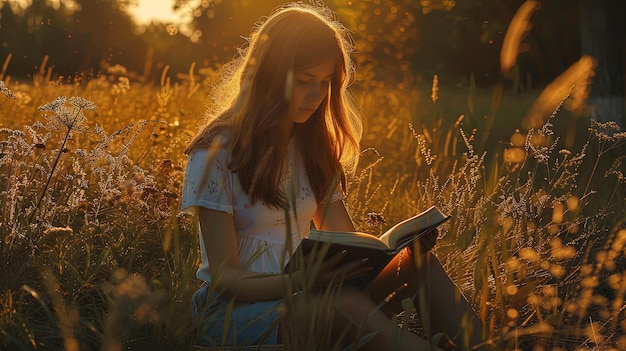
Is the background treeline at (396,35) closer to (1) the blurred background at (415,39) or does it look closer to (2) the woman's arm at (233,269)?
(1) the blurred background at (415,39)

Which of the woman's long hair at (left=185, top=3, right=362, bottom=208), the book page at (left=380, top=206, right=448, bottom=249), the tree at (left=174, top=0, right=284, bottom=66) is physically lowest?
the tree at (left=174, top=0, right=284, bottom=66)

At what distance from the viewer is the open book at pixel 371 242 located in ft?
6.99

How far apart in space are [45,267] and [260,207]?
0.73 m

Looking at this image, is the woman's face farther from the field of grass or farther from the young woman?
the field of grass

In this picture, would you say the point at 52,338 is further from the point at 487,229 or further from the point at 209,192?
the point at 487,229

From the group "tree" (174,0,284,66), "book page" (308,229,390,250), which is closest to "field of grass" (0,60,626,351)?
"book page" (308,229,390,250)

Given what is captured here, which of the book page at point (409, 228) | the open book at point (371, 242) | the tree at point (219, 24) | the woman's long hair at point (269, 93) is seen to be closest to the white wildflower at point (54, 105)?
the woman's long hair at point (269, 93)

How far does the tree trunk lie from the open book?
7386 millimetres

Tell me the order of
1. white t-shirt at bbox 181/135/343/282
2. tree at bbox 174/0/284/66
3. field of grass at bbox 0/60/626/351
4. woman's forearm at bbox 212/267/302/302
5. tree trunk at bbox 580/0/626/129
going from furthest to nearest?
tree at bbox 174/0/284/66 < tree trunk at bbox 580/0/626/129 < white t-shirt at bbox 181/135/343/282 < woman's forearm at bbox 212/267/302/302 < field of grass at bbox 0/60/626/351

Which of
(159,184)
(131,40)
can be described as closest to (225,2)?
(131,40)

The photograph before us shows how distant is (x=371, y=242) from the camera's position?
2.22 meters

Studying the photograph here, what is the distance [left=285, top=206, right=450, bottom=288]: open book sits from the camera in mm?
2131

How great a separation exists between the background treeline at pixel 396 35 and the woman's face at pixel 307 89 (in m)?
1.12

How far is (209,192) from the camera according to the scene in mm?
2717
